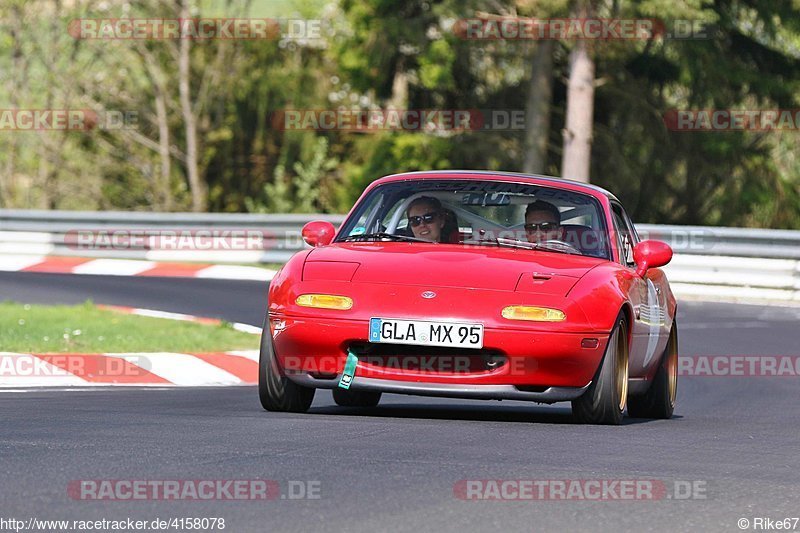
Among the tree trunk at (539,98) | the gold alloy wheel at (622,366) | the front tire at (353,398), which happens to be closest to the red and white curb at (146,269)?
the tree trunk at (539,98)

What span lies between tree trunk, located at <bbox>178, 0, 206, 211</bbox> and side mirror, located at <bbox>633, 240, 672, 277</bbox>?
28708 mm

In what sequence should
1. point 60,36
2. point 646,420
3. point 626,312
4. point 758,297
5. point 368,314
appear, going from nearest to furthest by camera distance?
point 368,314 → point 626,312 → point 646,420 → point 758,297 → point 60,36

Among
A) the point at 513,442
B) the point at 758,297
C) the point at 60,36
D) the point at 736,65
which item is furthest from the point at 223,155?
the point at 513,442

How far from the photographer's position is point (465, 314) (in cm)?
811

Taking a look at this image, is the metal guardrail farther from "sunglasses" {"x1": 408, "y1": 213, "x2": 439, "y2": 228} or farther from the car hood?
the car hood

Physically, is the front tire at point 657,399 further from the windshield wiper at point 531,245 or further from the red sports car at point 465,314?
the windshield wiper at point 531,245

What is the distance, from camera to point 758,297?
21.7 metres

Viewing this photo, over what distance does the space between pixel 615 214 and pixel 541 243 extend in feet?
→ 3.08

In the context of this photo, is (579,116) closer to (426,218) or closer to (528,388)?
(426,218)

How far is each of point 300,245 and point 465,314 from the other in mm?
16500

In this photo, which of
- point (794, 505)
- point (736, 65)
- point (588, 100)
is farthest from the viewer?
point (736, 65)

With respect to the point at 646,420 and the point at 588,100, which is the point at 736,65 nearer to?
the point at 588,100

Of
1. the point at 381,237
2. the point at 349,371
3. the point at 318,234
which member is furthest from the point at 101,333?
the point at 349,371

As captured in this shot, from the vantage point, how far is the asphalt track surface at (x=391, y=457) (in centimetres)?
539
